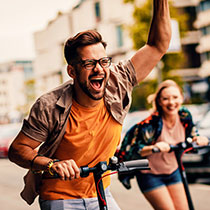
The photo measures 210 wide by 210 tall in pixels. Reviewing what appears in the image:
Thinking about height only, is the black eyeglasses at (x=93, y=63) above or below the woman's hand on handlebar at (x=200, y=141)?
above

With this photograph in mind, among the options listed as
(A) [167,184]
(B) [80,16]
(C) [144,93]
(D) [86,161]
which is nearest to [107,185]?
(D) [86,161]

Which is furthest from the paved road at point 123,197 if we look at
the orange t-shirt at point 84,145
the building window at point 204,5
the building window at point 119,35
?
the building window at point 119,35

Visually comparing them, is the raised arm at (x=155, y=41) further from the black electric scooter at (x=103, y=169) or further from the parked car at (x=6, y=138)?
the parked car at (x=6, y=138)

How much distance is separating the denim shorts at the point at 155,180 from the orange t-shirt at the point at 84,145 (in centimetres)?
152

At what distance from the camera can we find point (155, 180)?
4129 millimetres

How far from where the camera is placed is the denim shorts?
4113 mm

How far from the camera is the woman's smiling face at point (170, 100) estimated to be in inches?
174

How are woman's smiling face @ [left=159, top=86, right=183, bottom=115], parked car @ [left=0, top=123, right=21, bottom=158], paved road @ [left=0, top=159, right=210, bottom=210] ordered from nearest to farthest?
1. woman's smiling face @ [left=159, top=86, right=183, bottom=115]
2. paved road @ [left=0, top=159, right=210, bottom=210]
3. parked car @ [left=0, top=123, right=21, bottom=158]

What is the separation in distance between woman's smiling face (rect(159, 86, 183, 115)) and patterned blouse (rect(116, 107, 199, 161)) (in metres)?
0.09

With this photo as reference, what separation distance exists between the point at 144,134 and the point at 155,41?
1699 millimetres

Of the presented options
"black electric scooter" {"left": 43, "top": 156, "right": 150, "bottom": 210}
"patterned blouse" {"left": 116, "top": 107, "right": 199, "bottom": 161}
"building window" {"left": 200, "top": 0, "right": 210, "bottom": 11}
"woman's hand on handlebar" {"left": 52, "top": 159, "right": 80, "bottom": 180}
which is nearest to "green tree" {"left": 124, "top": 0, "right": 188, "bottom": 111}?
"patterned blouse" {"left": 116, "top": 107, "right": 199, "bottom": 161}

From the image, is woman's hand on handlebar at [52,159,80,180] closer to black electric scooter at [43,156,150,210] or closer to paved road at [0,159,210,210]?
black electric scooter at [43,156,150,210]

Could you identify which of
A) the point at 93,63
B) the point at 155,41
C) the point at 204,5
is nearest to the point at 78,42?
the point at 93,63

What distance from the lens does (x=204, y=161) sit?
822cm
